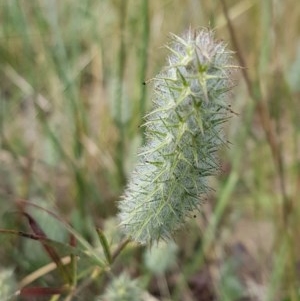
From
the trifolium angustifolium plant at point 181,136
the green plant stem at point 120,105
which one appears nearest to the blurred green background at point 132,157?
the green plant stem at point 120,105

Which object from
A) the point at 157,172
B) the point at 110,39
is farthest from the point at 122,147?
the point at 157,172

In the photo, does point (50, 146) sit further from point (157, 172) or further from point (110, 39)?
point (157, 172)

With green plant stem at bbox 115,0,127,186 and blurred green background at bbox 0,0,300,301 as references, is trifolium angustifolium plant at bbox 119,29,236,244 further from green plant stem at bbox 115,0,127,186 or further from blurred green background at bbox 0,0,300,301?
green plant stem at bbox 115,0,127,186

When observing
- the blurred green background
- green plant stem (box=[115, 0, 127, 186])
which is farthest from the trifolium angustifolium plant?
green plant stem (box=[115, 0, 127, 186])

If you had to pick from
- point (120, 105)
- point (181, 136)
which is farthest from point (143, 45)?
point (181, 136)

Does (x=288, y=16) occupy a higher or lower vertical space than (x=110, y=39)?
lower

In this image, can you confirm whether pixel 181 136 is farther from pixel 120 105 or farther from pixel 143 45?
pixel 120 105
